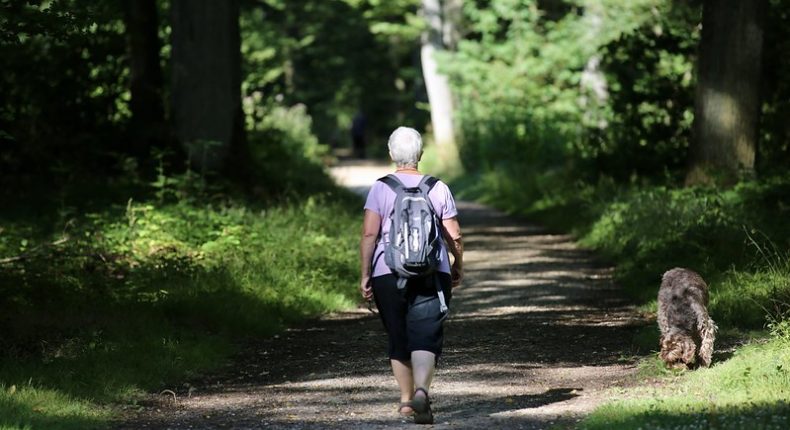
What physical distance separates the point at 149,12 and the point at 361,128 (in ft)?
96.1

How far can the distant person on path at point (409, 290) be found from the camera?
23.8 ft

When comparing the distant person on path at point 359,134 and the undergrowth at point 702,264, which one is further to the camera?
the distant person on path at point 359,134

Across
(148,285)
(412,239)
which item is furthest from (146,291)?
(412,239)

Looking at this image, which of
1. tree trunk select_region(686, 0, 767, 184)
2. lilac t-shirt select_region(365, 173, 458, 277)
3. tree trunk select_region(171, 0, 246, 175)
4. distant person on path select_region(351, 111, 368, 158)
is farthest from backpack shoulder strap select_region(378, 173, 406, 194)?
distant person on path select_region(351, 111, 368, 158)

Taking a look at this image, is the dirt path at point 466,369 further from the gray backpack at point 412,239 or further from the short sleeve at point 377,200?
the short sleeve at point 377,200

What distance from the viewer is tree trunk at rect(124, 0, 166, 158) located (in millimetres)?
19109

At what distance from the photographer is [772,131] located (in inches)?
733

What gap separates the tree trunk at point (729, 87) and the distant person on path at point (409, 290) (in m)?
9.69


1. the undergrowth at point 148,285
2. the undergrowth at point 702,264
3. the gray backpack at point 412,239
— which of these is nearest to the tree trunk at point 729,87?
the undergrowth at point 702,264

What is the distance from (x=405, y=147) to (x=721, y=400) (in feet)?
7.65

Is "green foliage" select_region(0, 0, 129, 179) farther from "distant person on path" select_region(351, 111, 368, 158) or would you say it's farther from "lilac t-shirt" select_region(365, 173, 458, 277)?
"distant person on path" select_region(351, 111, 368, 158)

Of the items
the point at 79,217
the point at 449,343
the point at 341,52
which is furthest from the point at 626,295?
the point at 341,52

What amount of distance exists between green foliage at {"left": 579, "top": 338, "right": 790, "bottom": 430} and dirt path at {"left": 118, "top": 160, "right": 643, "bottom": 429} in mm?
429

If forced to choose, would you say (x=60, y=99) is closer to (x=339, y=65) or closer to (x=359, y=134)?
→ (x=359, y=134)
